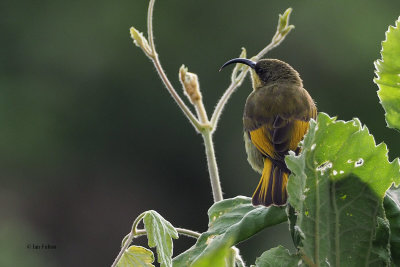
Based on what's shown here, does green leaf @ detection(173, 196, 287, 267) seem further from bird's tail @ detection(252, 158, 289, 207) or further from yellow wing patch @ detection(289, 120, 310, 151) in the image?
yellow wing patch @ detection(289, 120, 310, 151)

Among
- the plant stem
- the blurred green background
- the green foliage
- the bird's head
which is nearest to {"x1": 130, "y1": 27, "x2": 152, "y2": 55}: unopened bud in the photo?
the plant stem

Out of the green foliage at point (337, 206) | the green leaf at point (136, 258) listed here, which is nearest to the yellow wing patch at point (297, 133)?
the green leaf at point (136, 258)

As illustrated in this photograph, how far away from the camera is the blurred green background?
16719 millimetres

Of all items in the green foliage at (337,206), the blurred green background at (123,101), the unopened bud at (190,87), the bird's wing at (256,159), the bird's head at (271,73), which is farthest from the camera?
the blurred green background at (123,101)

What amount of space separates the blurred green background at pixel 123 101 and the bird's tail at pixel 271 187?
13.0 metres

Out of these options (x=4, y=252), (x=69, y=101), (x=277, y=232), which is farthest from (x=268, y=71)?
(x=69, y=101)

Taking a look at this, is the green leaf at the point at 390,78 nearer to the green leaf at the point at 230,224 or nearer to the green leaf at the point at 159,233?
the green leaf at the point at 230,224

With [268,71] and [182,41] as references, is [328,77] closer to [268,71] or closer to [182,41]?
[182,41]

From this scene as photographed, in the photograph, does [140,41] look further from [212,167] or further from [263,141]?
[263,141]

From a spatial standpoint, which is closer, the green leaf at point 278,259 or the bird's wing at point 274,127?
the green leaf at point 278,259

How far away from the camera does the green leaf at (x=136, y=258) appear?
1.86 m

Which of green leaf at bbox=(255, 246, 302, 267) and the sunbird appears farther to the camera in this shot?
the sunbird

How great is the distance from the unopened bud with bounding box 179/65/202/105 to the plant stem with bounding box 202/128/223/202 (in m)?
0.14

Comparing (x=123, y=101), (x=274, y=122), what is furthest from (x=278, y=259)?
(x=123, y=101)
